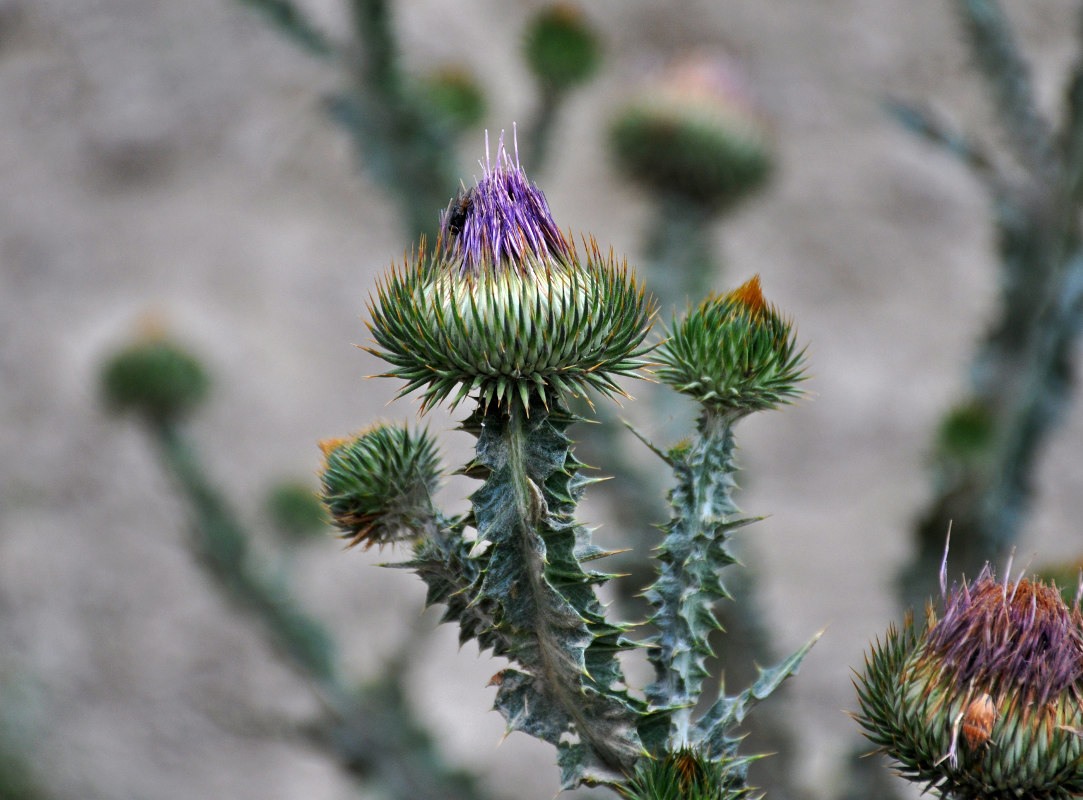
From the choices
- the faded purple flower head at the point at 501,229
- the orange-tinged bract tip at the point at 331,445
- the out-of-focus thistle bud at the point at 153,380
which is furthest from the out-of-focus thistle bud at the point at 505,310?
the out-of-focus thistle bud at the point at 153,380

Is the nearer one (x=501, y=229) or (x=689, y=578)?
(x=501, y=229)

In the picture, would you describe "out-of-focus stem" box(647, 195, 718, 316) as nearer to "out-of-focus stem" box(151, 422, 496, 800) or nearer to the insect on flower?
"out-of-focus stem" box(151, 422, 496, 800)

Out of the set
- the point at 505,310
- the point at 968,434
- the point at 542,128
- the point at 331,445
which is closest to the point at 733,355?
the point at 505,310

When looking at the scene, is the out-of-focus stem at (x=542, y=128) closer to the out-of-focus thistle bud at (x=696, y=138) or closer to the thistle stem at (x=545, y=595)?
the out-of-focus thistle bud at (x=696, y=138)

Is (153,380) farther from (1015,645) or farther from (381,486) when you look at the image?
(1015,645)

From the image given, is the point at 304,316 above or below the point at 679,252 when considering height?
above
